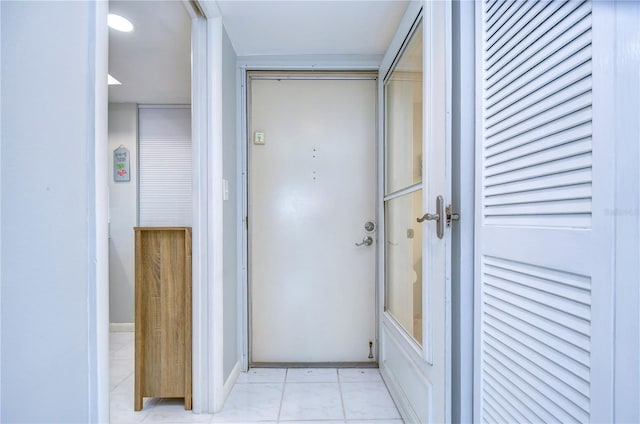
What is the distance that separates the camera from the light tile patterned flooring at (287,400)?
1737 mm

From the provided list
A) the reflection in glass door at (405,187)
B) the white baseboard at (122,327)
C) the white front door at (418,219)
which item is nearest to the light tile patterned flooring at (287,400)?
the white front door at (418,219)

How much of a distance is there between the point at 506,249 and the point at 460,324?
1.21 ft

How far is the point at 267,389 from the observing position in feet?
6.75

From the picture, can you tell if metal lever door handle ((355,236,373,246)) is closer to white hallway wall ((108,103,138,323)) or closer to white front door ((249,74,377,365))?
white front door ((249,74,377,365))

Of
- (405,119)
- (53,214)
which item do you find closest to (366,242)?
(405,119)

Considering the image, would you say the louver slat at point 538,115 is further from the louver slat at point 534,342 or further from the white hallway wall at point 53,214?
the white hallway wall at point 53,214

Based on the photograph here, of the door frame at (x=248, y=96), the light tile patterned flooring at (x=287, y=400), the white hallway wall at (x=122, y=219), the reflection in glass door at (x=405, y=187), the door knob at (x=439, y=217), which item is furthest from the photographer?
the white hallway wall at (x=122, y=219)

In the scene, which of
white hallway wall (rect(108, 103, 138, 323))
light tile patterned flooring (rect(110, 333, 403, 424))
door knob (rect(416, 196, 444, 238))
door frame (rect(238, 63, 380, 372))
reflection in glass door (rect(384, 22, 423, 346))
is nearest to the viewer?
door knob (rect(416, 196, 444, 238))

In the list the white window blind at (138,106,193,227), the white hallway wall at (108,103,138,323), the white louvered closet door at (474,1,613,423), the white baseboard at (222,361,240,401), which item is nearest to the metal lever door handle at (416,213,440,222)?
the white louvered closet door at (474,1,613,423)

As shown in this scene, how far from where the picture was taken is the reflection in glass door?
1.54 m

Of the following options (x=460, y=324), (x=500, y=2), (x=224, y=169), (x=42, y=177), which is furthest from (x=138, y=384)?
(x=500, y=2)

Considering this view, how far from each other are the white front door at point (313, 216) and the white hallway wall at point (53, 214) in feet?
5.25

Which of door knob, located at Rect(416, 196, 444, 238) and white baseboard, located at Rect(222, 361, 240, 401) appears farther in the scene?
white baseboard, located at Rect(222, 361, 240, 401)

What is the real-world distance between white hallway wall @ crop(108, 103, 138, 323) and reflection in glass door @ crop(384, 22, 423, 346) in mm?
2462
